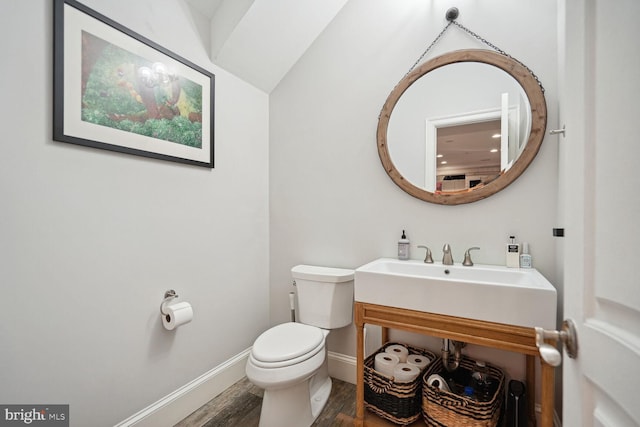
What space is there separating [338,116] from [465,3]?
97 cm

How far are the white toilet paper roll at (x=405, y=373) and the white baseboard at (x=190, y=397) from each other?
3.68 ft

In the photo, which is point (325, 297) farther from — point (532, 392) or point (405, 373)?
point (532, 392)

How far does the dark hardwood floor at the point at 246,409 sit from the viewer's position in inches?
65.0

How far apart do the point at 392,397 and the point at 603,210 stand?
56.1 inches

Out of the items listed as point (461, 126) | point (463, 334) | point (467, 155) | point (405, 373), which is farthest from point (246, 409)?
point (461, 126)

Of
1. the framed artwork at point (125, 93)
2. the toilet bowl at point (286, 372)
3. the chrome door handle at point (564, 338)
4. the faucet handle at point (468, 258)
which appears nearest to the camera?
the chrome door handle at point (564, 338)

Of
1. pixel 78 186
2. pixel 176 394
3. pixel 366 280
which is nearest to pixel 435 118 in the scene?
pixel 366 280

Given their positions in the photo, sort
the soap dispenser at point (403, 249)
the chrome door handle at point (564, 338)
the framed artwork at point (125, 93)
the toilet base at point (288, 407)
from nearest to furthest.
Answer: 1. the chrome door handle at point (564, 338)
2. the framed artwork at point (125, 93)
3. the toilet base at point (288, 407)
4. the soap dispenser at point (403, 249)

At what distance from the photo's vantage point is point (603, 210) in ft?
1.69

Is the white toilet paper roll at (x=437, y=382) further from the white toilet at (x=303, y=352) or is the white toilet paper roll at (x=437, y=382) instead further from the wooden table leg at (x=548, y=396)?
the white toilet at (x=303, y=352)

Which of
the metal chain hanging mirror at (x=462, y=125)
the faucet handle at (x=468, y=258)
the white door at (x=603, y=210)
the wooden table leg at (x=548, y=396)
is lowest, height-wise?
the wooden table leg at (x=548, y=396)

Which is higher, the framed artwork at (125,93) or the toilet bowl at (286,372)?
the framed artwork at (125,93)

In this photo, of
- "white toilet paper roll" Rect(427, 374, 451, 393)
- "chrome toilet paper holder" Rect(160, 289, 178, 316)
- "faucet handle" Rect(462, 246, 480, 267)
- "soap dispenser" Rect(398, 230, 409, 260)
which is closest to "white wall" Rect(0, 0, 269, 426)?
"chrome toilet paper holder" Rect(160, 289, 178, 316)

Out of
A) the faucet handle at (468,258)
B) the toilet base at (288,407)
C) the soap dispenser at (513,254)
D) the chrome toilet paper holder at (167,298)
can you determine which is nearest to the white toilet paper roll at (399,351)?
the toilet base at (288,407)
